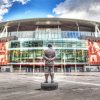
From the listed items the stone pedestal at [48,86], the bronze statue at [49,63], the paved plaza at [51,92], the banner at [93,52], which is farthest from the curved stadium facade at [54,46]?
the stone pedestal at [48,86]

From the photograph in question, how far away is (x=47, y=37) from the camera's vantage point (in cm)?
11475

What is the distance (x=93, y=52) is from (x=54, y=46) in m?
15.1

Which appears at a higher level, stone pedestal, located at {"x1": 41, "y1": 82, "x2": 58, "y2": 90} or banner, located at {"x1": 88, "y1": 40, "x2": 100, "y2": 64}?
banner, located at {"x1": 88, "y1": 40, "x2": 100, "y2": 64}

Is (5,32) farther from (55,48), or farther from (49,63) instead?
(49,63)

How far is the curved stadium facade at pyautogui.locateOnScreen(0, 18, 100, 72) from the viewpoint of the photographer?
11062 centimetres

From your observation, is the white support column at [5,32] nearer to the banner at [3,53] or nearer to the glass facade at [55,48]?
the banner at [3,53]

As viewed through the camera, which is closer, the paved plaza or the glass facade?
the paved plaza

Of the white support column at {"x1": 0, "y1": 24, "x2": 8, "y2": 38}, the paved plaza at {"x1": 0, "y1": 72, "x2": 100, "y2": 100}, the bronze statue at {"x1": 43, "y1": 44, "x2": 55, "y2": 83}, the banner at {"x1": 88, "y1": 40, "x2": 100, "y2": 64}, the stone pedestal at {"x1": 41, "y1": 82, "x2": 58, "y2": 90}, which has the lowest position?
the paved plaza at {"x1": 0, "y1": 72, "x2": 100, "y2": 100}

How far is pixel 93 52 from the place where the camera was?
366 feet

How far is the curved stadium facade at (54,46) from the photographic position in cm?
11062

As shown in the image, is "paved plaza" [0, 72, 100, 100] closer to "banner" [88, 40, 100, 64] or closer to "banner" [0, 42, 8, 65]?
"banner" [88, 40, 100, 64]

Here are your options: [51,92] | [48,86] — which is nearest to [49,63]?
[48,86]

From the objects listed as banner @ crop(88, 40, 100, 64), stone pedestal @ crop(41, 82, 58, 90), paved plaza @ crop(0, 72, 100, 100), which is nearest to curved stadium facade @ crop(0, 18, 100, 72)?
banner @ crop(88, 40, 100, 64)

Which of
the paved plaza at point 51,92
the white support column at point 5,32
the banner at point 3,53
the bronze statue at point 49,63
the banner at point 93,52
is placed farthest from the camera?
the white support column at point 5,32
